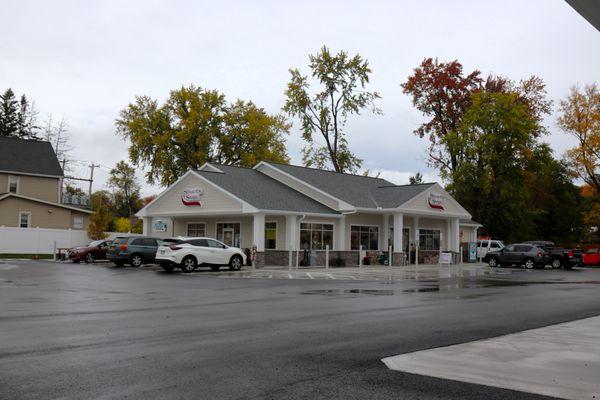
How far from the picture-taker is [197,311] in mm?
13133

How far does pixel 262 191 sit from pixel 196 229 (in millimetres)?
5620

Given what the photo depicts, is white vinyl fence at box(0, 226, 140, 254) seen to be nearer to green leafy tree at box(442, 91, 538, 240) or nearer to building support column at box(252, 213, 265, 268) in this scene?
building support column at box(252, 213, 265, 268)

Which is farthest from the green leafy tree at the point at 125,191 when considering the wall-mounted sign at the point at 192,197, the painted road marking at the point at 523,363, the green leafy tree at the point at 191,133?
the painted road marking at the point at 523,363

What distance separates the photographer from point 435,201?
4206 centimetres

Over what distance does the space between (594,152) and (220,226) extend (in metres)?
34.0

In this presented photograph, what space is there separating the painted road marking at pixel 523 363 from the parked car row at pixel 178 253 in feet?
66.1

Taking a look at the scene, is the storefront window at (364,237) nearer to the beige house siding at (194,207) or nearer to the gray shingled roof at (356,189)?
the gray shingled roof at (356,189)

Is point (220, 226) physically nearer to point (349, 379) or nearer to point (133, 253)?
point (133, 253)

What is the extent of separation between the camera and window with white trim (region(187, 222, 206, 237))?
129ft

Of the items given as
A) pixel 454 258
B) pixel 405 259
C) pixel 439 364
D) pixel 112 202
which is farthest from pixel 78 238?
pixel 112 202

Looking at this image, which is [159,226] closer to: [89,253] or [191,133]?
[89,253]

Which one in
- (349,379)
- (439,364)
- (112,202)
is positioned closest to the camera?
(349,379)

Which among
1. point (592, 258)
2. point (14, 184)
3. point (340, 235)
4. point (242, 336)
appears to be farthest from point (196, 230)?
point (242, 336)

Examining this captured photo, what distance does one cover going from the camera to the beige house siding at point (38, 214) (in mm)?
45656
